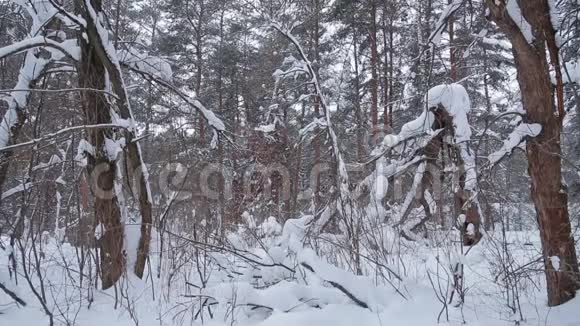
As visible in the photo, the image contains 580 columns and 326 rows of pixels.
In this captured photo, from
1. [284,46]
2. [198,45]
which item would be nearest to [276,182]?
[284,46]

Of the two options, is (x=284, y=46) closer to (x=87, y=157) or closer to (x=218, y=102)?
(x=218, y=102)

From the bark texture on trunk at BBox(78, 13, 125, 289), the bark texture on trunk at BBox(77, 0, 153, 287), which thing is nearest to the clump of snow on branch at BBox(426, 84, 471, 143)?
the bark texture on trunk at BBox(77, 0, 153, 287)

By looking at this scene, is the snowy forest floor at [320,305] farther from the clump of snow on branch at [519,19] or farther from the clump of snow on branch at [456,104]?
the clump of snow on branch at [456,104]

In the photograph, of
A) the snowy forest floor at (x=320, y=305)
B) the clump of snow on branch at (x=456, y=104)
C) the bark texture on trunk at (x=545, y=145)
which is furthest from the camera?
the clump of snow on branch at (x=456, y=104)

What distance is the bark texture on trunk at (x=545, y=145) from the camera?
3.12 m

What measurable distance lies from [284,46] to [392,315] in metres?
11.3

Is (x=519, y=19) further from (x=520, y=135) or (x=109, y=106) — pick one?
(x=109, y=106)

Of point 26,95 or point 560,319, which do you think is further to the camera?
point 26,95

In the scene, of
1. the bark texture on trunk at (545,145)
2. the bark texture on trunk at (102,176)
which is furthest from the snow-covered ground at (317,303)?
the bark texture on trunk at (102,176)

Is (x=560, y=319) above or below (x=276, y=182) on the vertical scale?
below

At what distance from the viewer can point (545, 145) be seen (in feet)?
10.4

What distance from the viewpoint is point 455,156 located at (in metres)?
5.86

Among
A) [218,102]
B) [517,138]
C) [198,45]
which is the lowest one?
[517,138]

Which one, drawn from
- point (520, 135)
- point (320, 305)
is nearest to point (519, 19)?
point (520, 135)
